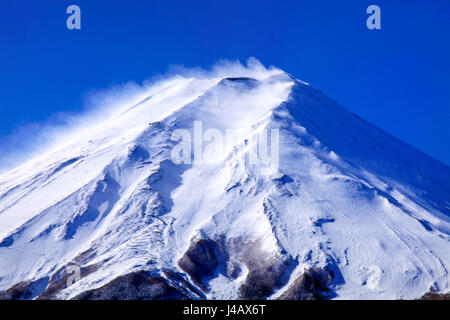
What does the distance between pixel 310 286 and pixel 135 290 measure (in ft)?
62.2

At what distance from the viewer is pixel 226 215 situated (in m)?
76.4

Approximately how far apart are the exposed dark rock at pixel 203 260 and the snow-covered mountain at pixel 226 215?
0.66ft

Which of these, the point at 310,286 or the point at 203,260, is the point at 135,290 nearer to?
the point at 203,260

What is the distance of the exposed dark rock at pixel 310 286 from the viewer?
59.4 m

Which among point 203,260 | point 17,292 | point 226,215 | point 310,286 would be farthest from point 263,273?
point 17,292

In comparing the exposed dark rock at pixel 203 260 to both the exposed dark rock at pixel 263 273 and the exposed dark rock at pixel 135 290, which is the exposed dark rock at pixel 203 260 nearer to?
the exposed dark rock at pixel 263 273

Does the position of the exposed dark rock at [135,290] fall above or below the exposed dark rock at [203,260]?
below

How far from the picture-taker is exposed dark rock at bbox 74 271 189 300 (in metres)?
58.3

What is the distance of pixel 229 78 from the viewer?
136000mm

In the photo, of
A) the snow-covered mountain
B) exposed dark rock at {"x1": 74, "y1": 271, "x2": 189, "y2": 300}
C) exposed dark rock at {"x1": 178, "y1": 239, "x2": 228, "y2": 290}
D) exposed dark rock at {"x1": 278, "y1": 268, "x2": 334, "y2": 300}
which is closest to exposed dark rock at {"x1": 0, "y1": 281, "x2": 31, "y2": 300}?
the snow-covered mountain

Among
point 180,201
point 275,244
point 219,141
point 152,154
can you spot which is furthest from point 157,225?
point 219,141

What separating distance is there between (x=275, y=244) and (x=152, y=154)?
115 feet

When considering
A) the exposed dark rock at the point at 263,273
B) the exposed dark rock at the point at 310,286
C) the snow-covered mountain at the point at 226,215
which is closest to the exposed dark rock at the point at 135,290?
the snow-covered mountain at the point at 226,215
